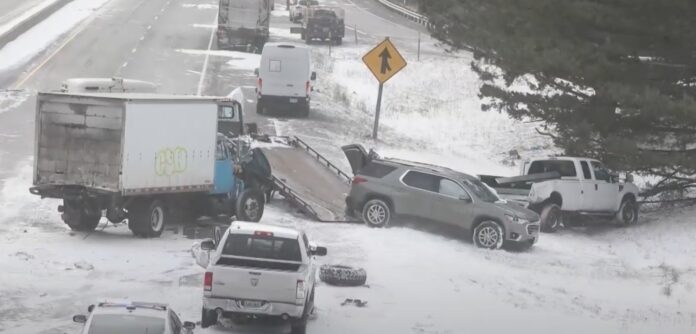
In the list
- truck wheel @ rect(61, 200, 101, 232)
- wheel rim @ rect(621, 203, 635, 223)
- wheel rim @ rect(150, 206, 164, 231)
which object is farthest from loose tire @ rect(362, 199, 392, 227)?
wheel rim @ rect(621, 203, 635, 223)

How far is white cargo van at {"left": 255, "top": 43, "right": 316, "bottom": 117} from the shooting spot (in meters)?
40.0

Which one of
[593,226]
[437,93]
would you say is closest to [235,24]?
[437,93]

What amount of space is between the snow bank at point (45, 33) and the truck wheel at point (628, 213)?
2913 cm

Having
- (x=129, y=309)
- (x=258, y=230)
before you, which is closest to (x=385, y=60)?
(x=258, y=230)

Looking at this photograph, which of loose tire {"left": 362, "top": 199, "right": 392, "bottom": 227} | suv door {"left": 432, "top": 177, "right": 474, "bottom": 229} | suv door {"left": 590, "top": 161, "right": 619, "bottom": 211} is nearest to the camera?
suv door {"left": 432, "top": 177, "right": 474, "bottom": 229}

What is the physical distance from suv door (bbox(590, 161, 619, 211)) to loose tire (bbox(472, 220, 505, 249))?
5081mm

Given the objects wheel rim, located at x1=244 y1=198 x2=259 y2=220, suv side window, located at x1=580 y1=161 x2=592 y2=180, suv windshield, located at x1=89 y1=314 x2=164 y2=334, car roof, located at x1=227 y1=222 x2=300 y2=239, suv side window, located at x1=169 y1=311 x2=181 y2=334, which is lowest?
wheel rim, located at x1=244 y1=198 x2=259 y2=220

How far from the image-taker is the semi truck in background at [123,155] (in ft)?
71.2

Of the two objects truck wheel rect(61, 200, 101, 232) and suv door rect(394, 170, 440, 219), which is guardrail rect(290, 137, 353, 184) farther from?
truck wheel rect(61, 200, 101, 232)

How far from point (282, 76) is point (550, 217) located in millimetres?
15396

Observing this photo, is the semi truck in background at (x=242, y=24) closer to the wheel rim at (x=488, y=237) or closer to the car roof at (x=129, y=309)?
the wheel rim at (x=488, y=237)

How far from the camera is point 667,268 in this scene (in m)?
23.7

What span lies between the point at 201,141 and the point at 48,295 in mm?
6746

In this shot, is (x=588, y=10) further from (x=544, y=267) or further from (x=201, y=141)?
(x=201, y=141)
